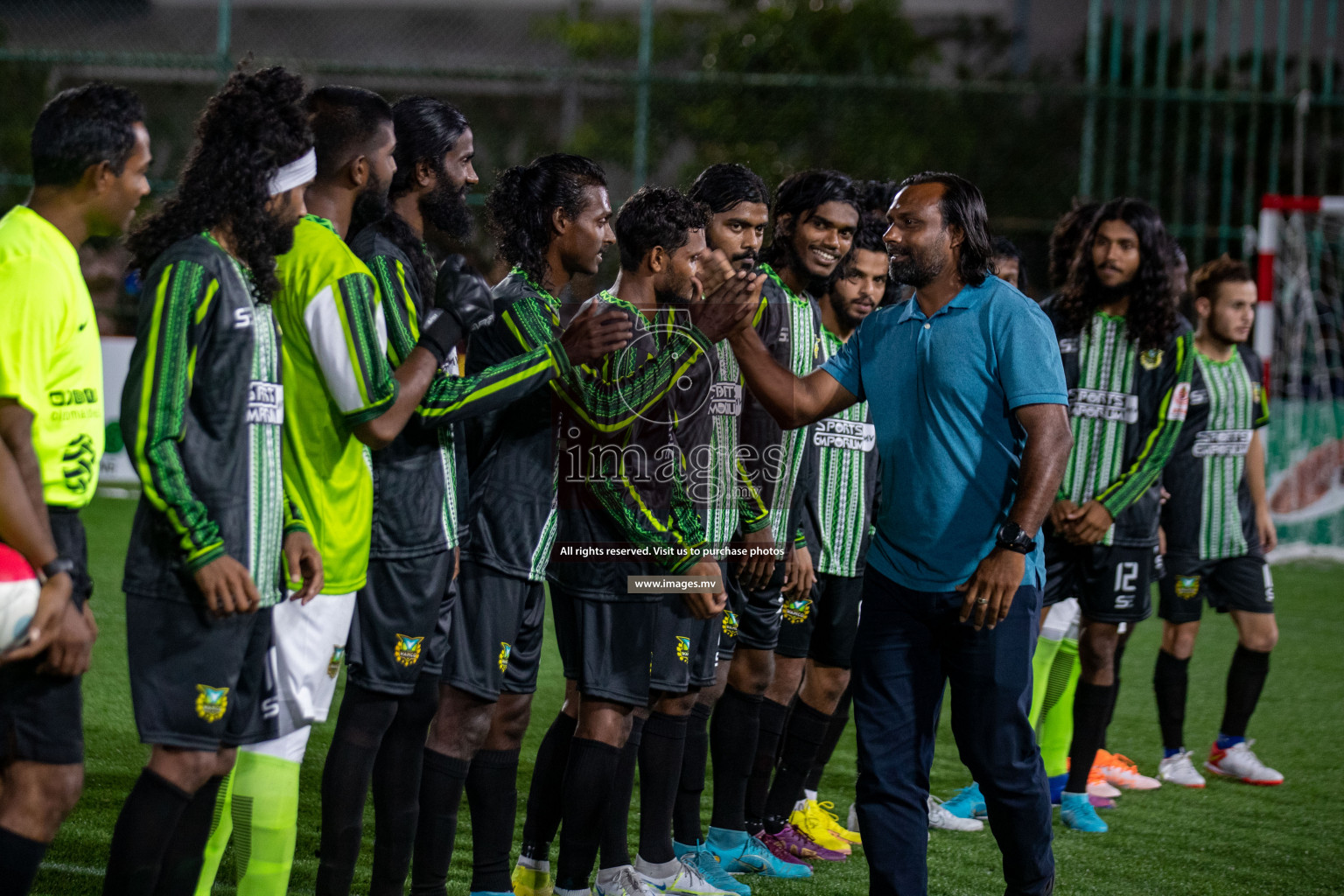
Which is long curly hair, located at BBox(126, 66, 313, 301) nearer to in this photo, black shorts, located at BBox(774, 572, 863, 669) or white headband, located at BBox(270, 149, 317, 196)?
white headband, located at BBox(270, 149, 317, 196)

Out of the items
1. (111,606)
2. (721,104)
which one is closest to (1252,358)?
(111,606)

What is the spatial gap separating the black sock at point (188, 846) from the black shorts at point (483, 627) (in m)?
0.70

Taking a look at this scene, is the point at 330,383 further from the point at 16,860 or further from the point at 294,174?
the point at 16,860

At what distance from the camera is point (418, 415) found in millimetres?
3004

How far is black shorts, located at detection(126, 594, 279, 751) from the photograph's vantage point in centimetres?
248

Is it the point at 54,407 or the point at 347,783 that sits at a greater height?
the point at 54,407

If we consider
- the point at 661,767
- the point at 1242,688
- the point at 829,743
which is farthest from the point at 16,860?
the point at 1242,688

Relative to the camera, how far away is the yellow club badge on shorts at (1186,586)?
5.54 m

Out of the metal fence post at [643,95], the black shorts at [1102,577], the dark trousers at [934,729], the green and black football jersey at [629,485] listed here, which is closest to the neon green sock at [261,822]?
the green and black football jersey at [629,485]

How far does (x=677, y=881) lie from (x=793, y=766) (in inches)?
30.1

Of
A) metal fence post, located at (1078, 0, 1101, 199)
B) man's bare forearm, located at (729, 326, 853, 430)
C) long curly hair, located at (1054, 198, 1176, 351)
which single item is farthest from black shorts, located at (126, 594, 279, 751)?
metal fence post, located at (1078, 0, 1101, 199)

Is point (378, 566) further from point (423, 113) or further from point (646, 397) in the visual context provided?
point (423, 113)

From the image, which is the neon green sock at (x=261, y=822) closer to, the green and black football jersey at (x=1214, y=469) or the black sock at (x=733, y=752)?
the black sock at (x=733, y=752)

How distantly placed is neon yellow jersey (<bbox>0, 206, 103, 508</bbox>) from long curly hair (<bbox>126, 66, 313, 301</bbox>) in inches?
7.6
